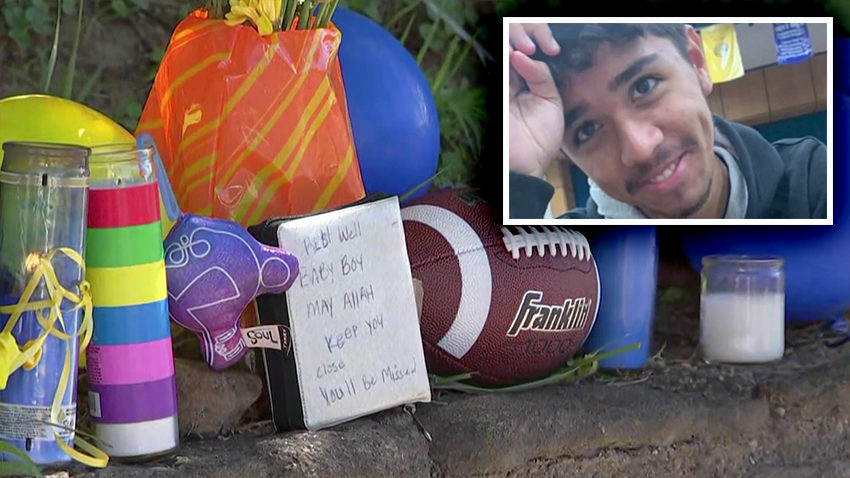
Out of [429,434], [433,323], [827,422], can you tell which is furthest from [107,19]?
[827,422]

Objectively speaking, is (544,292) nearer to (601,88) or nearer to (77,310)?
(601,88)

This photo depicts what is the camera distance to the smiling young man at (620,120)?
1834mm

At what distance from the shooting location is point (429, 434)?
159 centimetres

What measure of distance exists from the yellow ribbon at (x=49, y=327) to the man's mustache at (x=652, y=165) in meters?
0.86

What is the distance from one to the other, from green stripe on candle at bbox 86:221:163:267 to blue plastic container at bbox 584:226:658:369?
758 millimetres

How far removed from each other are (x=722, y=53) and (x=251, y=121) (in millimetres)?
740

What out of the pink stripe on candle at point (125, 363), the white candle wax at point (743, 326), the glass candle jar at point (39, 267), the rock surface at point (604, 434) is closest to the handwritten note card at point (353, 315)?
the rock surface at point (604, 434)

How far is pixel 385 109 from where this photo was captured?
180 cm

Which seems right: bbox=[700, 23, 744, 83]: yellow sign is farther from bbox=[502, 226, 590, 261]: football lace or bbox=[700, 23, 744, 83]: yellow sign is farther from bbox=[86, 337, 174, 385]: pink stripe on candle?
bbox=[86, 337, 174, 385]: pink stripe on candle

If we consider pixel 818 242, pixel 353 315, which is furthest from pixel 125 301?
pixel 818 242

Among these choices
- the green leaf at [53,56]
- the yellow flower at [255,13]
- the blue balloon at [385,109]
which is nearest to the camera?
the yellow flower at [255,13]

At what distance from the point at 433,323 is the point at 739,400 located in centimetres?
47

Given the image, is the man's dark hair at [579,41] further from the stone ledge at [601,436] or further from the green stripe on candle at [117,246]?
the green stripe on candle at [117,246]

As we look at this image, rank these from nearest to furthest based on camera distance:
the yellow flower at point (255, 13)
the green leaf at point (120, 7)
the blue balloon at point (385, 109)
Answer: the yellow flower at point (255, 13) < the blue balloon at point (385, 109) < the green leaf at point (120, 7)
